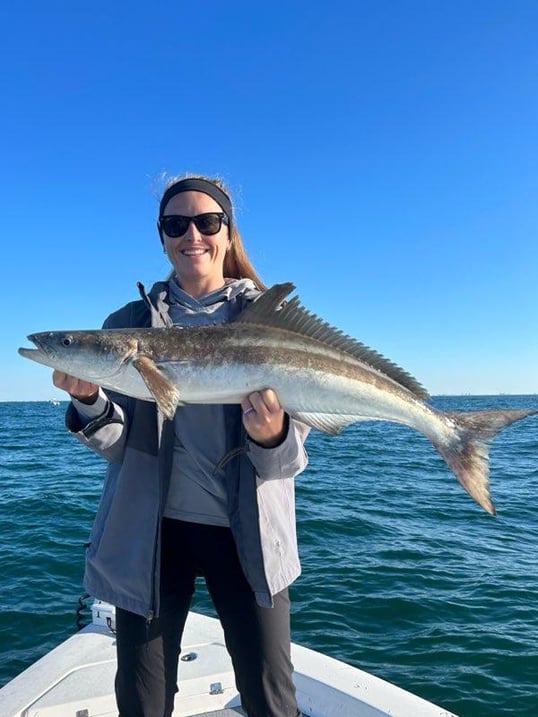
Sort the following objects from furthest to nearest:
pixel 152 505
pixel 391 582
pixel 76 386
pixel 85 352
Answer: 1. pixel 391 582
2. pixel 85 352
3. pixel 76 386
4. pixel 152 505

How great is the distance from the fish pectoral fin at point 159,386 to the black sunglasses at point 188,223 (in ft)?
3.28

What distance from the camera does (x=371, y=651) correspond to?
850 centimetres

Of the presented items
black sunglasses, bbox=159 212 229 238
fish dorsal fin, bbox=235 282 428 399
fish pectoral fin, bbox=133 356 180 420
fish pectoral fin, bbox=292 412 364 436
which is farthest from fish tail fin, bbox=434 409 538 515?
black sunglasses, bbox=159 212 229 238

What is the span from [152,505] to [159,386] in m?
0.78

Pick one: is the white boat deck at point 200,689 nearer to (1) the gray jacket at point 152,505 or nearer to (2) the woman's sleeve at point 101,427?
(1) the gray jacket at point 152,505

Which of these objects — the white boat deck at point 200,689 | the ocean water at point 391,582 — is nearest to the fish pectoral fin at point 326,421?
the ocean water at point 391,582

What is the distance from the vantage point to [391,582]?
1089 cm

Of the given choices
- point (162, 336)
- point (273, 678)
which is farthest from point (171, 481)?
point (273, 678)

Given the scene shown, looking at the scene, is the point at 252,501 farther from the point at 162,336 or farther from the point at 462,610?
the point at 462,610

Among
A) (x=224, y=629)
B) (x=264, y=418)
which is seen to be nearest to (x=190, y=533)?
(x=224, y=629)

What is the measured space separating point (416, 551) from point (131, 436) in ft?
34.7

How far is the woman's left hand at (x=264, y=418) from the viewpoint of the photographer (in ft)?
11.5

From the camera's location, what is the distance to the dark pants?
139 inches

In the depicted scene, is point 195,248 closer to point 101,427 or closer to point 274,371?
point 274,371
